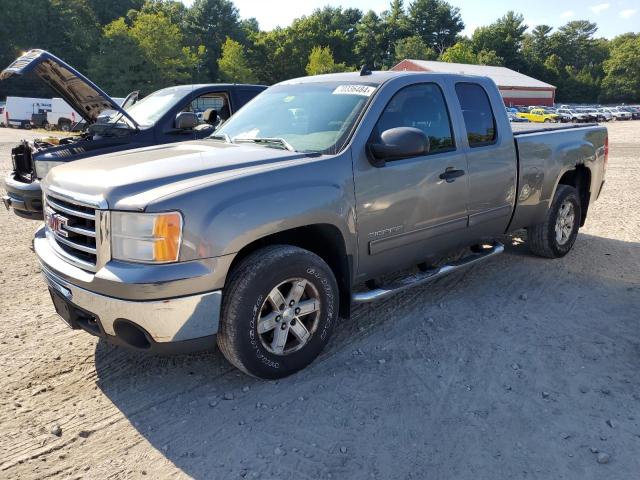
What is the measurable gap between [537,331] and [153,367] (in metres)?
2.87

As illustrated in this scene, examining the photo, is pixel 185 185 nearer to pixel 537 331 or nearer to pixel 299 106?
pixel 299 106

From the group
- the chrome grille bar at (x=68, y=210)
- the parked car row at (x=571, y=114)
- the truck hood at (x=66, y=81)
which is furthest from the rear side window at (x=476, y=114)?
the parked car row at (x=571, y=114)

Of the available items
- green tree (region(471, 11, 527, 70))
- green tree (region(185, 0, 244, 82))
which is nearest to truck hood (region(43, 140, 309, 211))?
green tree (region(185, 0, 244, 82))

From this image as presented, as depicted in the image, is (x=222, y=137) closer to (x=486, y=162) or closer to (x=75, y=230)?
(x=75, y=230)

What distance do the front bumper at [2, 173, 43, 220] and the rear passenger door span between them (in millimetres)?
4446

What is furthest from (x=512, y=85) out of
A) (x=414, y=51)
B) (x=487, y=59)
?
(x=487, y=59)

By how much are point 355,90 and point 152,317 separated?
2263 millimetres

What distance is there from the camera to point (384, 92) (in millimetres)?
3900

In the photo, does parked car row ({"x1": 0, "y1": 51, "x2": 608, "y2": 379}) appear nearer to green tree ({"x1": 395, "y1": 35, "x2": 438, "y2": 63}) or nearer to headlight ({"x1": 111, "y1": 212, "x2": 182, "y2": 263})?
headlight ({"x1": 111, "y1": 212, "x2": 182, "y2": 263})

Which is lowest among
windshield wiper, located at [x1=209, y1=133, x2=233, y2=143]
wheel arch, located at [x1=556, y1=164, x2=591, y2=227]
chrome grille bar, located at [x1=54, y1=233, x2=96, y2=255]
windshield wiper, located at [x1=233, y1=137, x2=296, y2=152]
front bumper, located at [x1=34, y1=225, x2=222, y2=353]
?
front bumper, located at [x1=34, y1=225, x2=222, y2=353]

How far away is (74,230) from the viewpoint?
10.2 ft

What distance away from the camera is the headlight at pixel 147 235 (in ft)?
9.11

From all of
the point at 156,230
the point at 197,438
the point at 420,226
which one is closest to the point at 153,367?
the point at 197,438

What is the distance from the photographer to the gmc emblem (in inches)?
127
